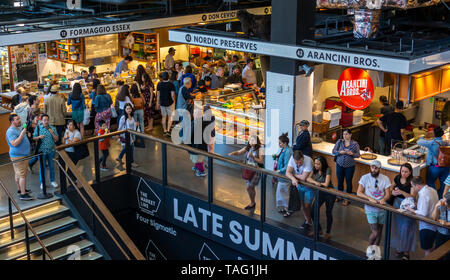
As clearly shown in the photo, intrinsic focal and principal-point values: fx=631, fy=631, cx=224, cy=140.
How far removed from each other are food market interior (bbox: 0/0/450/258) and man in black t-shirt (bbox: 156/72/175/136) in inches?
16.0

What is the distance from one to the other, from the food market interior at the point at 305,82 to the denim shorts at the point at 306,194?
44cm

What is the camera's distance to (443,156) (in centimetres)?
1112

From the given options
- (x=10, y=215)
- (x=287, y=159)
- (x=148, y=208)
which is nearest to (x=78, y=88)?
(x=148, y=208)

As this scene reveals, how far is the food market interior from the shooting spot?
34.6 ft

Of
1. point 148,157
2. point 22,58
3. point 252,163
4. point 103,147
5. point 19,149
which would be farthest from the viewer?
point 22,58

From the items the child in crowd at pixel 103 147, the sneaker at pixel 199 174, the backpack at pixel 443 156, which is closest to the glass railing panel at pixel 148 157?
the child in crowd at pixel 103 147

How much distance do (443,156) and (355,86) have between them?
6.60 ft

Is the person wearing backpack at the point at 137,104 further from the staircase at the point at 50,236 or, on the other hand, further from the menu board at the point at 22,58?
the menu board at the point at 22,58

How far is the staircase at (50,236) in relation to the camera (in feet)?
34.0

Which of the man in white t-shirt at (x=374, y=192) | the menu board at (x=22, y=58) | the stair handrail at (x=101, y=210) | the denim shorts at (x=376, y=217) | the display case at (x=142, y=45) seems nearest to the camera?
the denim shorts at (x=376, y=217)

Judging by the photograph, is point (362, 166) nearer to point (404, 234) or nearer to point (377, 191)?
point (377, 191)

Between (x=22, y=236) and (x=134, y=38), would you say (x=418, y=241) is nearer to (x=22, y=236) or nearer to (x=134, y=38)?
(x=22, y=236)

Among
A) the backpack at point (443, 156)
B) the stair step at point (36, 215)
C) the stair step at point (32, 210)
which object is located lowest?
the stair step at point (36, 215)

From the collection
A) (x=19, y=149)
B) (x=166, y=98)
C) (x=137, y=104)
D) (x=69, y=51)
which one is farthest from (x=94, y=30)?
(x=69, y=51)
